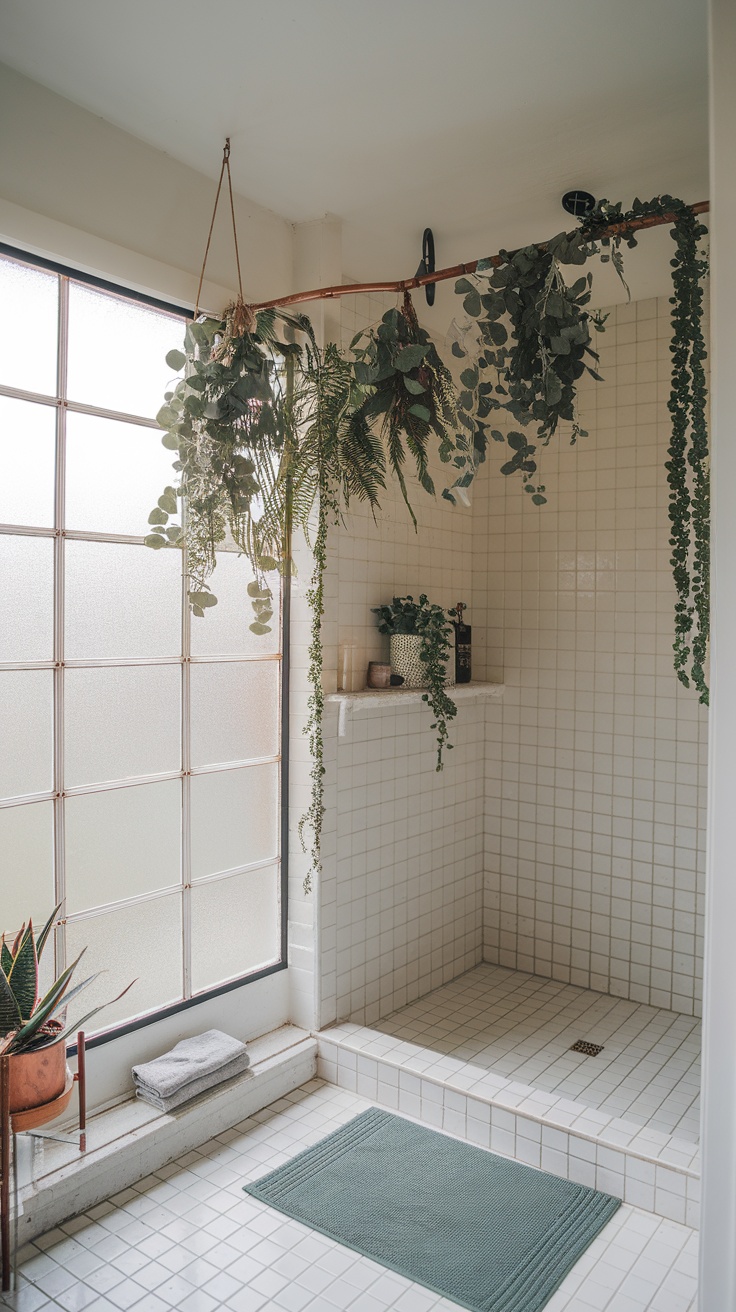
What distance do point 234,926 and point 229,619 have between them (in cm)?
94

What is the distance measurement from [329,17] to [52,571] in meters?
1.34

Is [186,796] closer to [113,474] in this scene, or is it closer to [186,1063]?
[186,1063]

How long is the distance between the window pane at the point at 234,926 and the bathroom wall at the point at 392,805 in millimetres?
175

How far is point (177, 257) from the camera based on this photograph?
7.54ft

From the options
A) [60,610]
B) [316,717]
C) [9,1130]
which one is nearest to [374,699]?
[316,717]

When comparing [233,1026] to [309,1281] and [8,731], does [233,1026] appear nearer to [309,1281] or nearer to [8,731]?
[309,1281]

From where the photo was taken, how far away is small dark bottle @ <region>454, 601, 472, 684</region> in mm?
3297

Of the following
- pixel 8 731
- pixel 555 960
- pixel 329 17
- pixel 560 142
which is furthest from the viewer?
pixel 555 960

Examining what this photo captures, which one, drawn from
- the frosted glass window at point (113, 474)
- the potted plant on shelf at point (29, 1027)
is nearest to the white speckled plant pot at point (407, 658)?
the frosted glass window at point (113, 474)

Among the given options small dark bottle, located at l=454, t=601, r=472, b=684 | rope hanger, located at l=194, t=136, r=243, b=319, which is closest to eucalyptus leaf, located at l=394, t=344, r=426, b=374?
rope hanger, located at l=194, t=136, r=243, b=319

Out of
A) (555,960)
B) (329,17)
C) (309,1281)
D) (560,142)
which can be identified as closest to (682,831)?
(555,960)

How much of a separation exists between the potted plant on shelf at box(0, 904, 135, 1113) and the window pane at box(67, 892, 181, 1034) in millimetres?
218

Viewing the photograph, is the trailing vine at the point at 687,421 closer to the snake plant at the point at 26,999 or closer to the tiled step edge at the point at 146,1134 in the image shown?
the snake plant at the point at 26,999

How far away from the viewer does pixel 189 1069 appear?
2.25m
